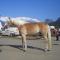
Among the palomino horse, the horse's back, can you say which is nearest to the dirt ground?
the palomino horse

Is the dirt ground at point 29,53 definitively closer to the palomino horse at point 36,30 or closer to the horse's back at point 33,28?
the palomino horse at point 36,30

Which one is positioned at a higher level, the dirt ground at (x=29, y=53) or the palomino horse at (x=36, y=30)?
the palomino horse at (x=36, y=30)

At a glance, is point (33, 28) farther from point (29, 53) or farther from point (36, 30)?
point (29, 53)

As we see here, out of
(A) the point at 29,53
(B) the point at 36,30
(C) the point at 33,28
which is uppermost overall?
(C) the point at 33,28

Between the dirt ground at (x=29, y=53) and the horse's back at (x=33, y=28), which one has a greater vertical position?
the horse's back at (x=33, y=28)

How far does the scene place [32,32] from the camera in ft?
48.6

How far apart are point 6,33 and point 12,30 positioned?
120 cm

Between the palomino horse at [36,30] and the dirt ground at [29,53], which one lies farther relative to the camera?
the palomino horse at [36,30]

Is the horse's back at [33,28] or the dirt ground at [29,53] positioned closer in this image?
the dirt ground at [29,53]

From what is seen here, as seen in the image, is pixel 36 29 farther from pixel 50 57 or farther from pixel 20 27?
pixel 50 57

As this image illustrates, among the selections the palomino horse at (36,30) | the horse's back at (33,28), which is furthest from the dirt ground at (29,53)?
the horse's back at (33,28)

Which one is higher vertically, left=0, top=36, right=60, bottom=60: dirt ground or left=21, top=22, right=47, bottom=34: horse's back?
left=21, top=22, right=47, bottom=34: horse's back

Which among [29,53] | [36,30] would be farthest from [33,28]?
[29,53]

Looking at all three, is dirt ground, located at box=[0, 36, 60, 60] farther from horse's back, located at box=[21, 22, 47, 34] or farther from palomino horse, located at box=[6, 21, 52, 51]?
horse's back, located at box=[21, 22, 47, 34]
